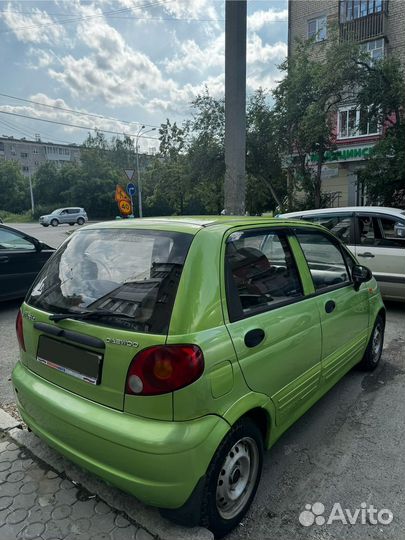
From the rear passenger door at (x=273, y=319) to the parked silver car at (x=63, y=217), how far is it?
38773mm

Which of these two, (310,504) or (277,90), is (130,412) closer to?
(310,504)

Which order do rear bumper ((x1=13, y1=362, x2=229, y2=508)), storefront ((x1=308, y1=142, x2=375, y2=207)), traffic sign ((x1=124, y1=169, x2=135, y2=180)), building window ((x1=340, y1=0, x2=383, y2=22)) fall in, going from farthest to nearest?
storefront ((x1=308, y1=142, x2=375, y2=207)), building window ((x1=340, y1=0, x2=383, y2=22)), traffic sign ((x1=124, y1=169, x2=135, y2=180)), rear bumper ((x1=13, y1=362, x2=229, y2=508))

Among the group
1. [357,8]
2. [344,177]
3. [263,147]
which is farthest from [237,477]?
[357,8]

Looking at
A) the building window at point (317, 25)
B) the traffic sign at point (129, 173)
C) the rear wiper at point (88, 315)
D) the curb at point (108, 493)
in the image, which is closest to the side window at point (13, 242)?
the curb at point (108, 493)

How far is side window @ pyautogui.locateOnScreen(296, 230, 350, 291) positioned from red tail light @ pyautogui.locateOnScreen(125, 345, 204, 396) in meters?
1.43

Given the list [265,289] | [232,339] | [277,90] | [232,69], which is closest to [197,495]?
[232,339]

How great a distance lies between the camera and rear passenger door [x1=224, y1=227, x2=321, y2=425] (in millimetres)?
2086

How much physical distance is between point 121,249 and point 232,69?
5.85 metres

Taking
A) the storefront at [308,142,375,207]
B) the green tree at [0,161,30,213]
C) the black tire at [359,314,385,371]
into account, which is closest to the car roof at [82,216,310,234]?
the black tire at [359,314,385,371]

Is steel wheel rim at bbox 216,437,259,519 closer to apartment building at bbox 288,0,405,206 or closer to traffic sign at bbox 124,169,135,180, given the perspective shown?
traffic sign at bbox 124,169,135,180

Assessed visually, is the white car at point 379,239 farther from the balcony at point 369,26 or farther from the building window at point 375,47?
the building window at point 375,47

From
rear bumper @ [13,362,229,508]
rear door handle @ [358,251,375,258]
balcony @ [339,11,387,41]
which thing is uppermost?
balcony @ [339,11,387,41]

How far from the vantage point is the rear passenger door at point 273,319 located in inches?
82.1

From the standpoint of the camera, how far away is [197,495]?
182cm
